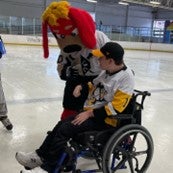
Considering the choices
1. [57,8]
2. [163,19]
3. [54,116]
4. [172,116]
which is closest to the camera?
[57,8]

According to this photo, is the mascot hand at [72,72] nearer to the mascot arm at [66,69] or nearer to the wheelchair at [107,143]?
the mascot arm at [66,69]

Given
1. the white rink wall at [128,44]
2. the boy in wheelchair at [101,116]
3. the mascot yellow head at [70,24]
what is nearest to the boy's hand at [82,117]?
the boy in wheelchair at [101,116]

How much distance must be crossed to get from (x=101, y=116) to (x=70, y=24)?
1.93 feet

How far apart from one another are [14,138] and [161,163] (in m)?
1.14

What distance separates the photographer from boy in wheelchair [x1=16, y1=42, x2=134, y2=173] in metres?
1.68

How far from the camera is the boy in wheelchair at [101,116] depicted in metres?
1.68

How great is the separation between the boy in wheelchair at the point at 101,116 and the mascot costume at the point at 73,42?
229mm

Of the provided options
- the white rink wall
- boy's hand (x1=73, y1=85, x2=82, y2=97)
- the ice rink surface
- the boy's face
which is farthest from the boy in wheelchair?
the white rink wall

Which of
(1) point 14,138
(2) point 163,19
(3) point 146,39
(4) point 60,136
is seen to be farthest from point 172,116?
(2) point 163,19

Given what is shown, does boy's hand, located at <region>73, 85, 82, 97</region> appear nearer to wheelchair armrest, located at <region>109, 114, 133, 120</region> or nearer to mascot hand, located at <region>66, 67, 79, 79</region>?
mascot hand, located at <region>66, 67, 79, 79</region>

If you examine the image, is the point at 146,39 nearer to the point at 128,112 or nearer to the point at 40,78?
the point at 40,78

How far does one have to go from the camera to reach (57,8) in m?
1.86

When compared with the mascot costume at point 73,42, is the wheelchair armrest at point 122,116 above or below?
below

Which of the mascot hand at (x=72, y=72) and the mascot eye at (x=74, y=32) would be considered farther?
the mascot hand at (x=72, y=72)
